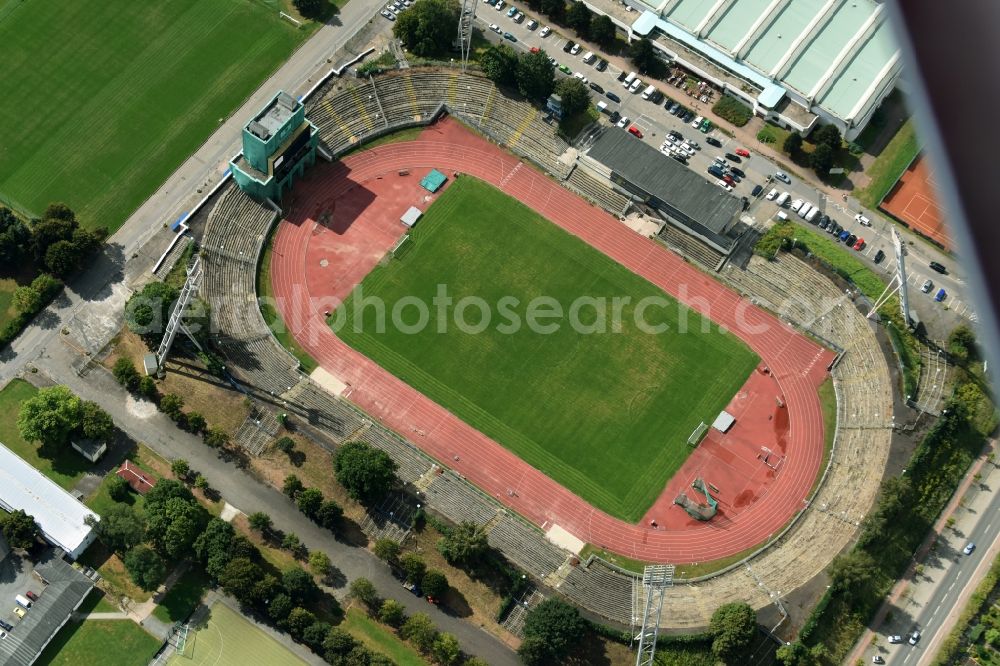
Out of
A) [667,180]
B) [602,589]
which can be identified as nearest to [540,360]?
[602,589]

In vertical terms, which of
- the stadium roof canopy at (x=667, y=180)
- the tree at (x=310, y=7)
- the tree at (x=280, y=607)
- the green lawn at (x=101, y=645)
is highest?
the stadium roof canopy at (x=667, y=180)

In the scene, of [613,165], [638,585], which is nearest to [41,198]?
[613,165]

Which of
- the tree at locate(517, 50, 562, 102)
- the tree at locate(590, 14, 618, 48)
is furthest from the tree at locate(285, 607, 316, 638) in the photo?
the tree at locate(590, 14, 618, 48)

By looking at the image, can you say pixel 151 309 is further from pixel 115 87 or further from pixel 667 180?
pixel 667 180

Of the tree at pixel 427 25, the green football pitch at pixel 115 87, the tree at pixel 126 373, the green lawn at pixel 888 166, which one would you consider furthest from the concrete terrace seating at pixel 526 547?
the tree at pixel 427 25

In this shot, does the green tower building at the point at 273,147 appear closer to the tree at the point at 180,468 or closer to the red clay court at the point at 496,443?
the red clay court at the point at 496,443

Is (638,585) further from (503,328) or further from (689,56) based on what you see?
(689,56)
